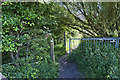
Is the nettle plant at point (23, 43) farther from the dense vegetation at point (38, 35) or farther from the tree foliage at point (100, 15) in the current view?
the tree foliage at point (100, 15)

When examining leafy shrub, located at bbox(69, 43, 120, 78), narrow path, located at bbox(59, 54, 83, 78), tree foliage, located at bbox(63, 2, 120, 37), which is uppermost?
tree foliage, located at bbox(63, 2, 120, 37)

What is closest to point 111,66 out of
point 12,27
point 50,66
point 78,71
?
point 78,71

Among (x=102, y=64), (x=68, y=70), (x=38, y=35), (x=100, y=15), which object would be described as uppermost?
(x=100, y=15)

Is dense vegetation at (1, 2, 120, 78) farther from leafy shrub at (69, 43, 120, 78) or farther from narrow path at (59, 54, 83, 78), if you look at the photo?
→ narrow path at (59, 54, 83, 78)

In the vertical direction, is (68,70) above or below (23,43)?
below

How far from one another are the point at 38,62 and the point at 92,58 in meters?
1.61

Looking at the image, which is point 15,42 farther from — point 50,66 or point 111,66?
point 111,66

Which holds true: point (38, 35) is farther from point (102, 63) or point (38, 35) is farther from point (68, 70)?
point (102, 63)

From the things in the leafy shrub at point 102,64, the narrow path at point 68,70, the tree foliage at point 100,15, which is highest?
the tree foliage at point 100,15

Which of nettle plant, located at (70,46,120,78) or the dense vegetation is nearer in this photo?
the dense vegetation

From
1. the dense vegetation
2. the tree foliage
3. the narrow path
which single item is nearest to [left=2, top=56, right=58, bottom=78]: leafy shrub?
the dense vegetation

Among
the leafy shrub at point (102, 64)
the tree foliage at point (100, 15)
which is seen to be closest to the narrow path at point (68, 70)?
the leafy shrub at point (102, 64)

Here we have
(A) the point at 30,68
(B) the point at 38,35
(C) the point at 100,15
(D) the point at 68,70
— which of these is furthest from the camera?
(D) the point at 68,70

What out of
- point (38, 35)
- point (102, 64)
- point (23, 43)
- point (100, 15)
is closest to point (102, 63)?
point (102, 64)
